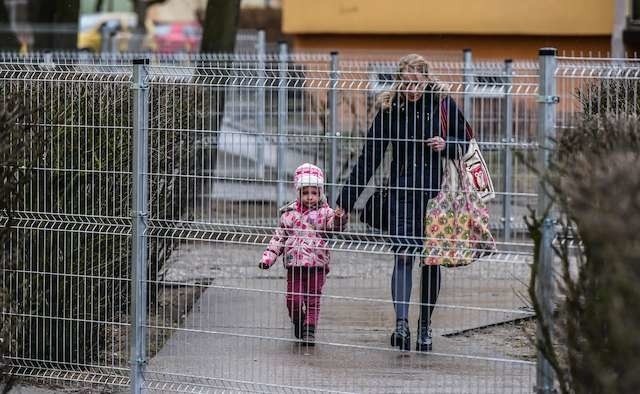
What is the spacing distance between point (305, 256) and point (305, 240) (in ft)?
0.60

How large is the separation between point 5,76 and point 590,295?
3.95 m

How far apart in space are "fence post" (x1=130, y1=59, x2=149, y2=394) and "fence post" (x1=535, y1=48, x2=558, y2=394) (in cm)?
222

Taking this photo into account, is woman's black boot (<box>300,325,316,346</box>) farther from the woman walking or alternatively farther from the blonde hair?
the blonde hair

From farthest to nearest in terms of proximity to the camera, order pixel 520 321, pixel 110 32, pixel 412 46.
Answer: pixel 412 46 → pixel 110 32 → pixel 520 321

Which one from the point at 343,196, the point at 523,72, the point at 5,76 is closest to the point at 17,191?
the point at 5,76

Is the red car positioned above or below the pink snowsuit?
above

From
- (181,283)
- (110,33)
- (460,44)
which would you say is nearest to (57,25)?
(110,33)

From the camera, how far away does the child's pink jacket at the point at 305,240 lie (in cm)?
708

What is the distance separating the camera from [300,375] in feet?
23.6

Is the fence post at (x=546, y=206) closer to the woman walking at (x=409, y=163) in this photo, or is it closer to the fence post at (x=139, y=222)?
the woman walking at (x=409, y=163)

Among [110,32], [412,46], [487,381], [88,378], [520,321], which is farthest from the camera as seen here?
[412,46]

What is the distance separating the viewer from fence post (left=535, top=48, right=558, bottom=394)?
5.70 meters

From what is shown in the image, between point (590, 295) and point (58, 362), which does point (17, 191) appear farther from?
point (590, 295)

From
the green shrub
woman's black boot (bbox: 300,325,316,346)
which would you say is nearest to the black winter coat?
woman's black boot (bbox: 300,325,316,346)
